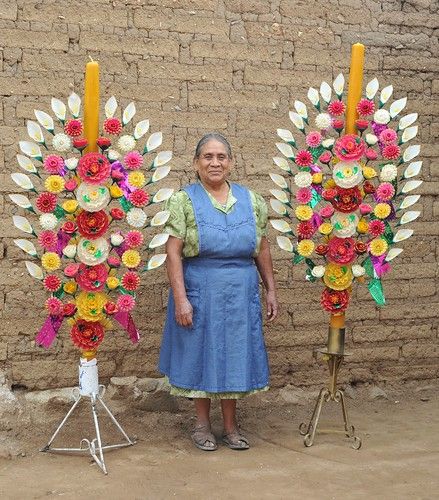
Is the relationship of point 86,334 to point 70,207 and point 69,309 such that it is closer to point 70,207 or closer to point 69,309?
point 69,309

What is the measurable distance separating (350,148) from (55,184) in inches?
60.2

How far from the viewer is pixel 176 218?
4.36 metres

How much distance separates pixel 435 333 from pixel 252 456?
1.96 metres

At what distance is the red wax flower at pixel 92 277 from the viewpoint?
4.16m

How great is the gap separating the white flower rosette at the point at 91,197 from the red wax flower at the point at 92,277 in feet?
1.03

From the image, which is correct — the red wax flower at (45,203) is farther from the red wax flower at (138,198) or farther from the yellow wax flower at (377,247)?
the yellow wax flower at (377,247)

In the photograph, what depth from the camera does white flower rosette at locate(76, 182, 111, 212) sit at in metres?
4.07

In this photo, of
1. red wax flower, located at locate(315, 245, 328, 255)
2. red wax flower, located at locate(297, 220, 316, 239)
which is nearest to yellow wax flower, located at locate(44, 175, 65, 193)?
red wax flower, located at locate(297, 220, 316, 239)

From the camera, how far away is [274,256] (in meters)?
5.36

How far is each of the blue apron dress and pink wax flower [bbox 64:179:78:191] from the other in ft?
2.12

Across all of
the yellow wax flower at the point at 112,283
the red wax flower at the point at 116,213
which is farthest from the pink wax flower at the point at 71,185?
the yellow wax flower at the point at 112,283

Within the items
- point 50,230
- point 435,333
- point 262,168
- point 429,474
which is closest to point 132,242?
A: point 50,230

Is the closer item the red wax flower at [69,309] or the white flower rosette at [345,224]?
the red wax flower at [69,309]

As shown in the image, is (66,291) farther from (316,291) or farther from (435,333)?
(435,333)
